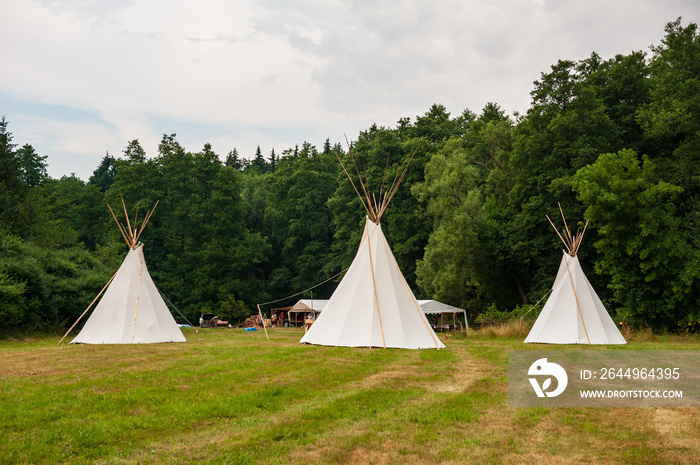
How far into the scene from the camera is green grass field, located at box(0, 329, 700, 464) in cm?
457

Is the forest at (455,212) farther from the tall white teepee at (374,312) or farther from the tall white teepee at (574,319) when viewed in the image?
the tall white teepee at (374,312)

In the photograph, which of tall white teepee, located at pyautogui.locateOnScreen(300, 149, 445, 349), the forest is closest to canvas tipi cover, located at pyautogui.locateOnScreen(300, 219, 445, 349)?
tall white teepee, located at pyautogui.locateOnScreen(300, 149, 445, 349)

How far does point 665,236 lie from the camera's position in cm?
2086

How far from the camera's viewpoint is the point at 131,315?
1691cm

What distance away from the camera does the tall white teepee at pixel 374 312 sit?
14320 millimetres

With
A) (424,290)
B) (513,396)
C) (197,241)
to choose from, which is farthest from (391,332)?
(197,241)

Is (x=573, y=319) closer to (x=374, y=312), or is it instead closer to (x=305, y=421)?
(x=374, y=312)

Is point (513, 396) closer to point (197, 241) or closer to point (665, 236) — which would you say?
point (665, 236)

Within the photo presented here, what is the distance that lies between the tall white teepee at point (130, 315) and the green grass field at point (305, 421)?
6.97 m

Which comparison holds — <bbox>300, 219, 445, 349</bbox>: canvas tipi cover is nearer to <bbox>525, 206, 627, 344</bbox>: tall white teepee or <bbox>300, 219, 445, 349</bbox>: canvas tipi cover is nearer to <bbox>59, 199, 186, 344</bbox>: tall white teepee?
<bbox>525, 206, 627, 344</bbox>: tall white teepee

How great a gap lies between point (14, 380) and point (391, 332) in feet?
28.7

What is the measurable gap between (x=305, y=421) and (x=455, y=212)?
25.2 meters

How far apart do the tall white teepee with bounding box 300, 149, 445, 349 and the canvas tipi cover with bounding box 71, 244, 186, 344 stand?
5020mm

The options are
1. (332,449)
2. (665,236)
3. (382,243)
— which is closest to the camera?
(332,449)
